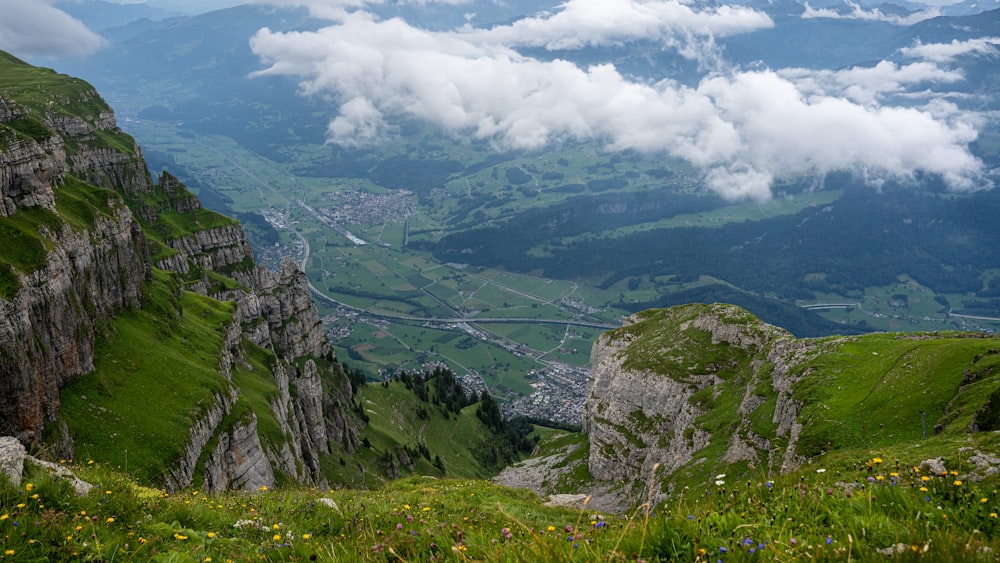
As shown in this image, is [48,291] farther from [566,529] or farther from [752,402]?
[752,402]

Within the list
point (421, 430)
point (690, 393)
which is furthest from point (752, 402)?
point (421, 430)

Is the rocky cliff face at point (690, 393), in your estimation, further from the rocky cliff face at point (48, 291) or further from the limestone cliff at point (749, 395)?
the rocky cliff face at point (48, 291)

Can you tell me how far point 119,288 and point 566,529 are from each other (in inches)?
2614

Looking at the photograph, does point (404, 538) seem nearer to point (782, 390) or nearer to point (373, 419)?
point (782, 390)

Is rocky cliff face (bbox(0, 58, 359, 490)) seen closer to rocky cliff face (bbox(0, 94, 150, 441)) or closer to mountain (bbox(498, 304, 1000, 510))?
rocky cliff face (bbox(0, 94, 150, 441))

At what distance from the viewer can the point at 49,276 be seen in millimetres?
45281

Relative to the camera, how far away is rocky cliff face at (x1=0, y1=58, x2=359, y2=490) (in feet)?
138

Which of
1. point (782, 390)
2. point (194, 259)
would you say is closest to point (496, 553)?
point (782, 390)

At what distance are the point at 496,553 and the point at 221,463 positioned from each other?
177 feet

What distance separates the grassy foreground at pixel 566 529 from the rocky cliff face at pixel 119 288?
35.6m

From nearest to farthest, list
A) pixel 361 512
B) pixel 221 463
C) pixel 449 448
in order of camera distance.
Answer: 1. pixel 361 512
2. pixel 221 463
3. pixel 449 448

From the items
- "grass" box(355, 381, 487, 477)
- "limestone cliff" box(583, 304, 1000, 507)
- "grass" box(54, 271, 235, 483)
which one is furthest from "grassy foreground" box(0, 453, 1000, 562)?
"grass" box(355, 381, 487, 477)

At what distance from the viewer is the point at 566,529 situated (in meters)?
8.77

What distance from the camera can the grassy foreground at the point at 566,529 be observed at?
6984 mm
